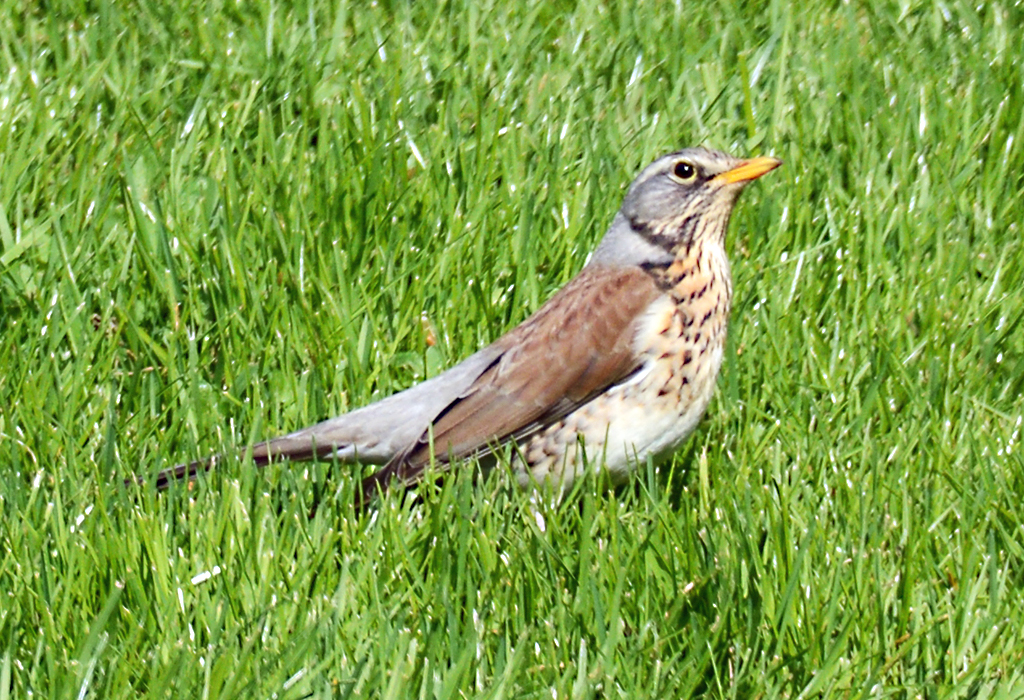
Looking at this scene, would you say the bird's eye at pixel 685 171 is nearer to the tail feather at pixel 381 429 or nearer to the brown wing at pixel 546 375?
the brown wing at pixel 546 375

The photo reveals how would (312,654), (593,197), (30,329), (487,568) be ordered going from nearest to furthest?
(312,654), (487,568), (30,329), (593,197)

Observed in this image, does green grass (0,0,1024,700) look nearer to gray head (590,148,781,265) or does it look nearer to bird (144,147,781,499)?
bird (144,147,781,499)

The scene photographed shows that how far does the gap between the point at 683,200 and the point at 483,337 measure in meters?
0.89

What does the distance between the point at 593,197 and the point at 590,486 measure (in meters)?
1.60

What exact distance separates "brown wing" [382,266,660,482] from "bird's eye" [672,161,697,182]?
13.7 inches

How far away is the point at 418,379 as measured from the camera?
4977 mm

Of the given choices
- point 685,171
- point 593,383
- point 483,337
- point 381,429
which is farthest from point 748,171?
point 381,429

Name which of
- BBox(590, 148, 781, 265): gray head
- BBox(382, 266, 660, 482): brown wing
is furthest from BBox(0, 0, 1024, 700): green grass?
BBox(590, 148, 781, 265): gray head

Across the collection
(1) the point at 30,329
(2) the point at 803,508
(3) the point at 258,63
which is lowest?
(2) the point at 803,508

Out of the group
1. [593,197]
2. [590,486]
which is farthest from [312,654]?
[593,197]

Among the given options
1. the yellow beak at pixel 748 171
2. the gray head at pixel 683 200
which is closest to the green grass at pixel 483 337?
the gray head at pixel 683 200

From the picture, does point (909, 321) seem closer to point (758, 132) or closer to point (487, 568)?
point (758, 132)

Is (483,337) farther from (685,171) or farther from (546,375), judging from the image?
(685,171)

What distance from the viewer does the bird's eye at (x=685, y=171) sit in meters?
4.61
